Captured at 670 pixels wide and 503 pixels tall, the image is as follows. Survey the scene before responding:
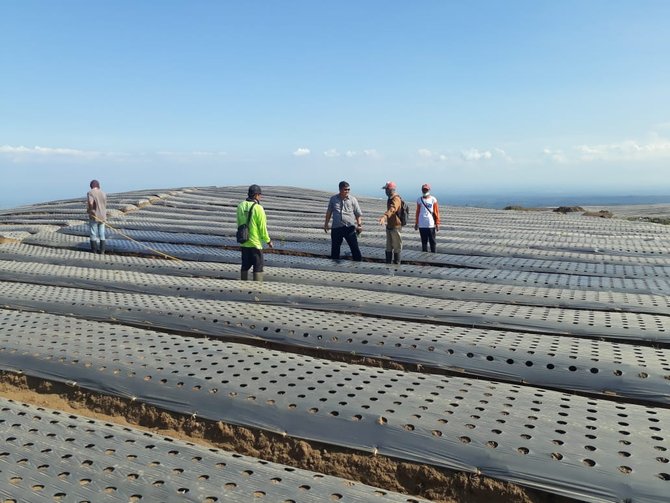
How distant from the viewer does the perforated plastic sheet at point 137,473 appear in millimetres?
2295

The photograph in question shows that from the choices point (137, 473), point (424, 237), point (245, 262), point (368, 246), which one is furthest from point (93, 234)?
point (137, 473)

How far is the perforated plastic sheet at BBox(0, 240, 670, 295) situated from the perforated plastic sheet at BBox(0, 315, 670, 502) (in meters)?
3.34

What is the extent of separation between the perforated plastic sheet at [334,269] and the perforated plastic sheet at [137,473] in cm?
442

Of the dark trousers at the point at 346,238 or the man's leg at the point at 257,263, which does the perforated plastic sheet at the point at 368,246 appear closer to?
the dark trousers at the point at 346,238

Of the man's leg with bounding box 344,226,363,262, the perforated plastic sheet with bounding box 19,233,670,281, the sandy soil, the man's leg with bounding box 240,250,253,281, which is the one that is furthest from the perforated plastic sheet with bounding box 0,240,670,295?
the sandy soil

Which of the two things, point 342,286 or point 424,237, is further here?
point 424,237

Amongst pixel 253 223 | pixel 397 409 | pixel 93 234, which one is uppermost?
pixel 253 223

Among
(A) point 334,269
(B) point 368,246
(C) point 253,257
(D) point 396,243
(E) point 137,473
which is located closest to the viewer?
(E) point 137,473

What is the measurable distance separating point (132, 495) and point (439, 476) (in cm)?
152

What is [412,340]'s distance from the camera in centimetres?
421

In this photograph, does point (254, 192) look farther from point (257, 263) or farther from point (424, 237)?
point (424, 237)

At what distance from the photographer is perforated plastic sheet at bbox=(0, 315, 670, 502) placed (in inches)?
96.7

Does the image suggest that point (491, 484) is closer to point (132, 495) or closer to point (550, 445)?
point (550, 445)

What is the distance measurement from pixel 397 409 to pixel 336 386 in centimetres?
50
